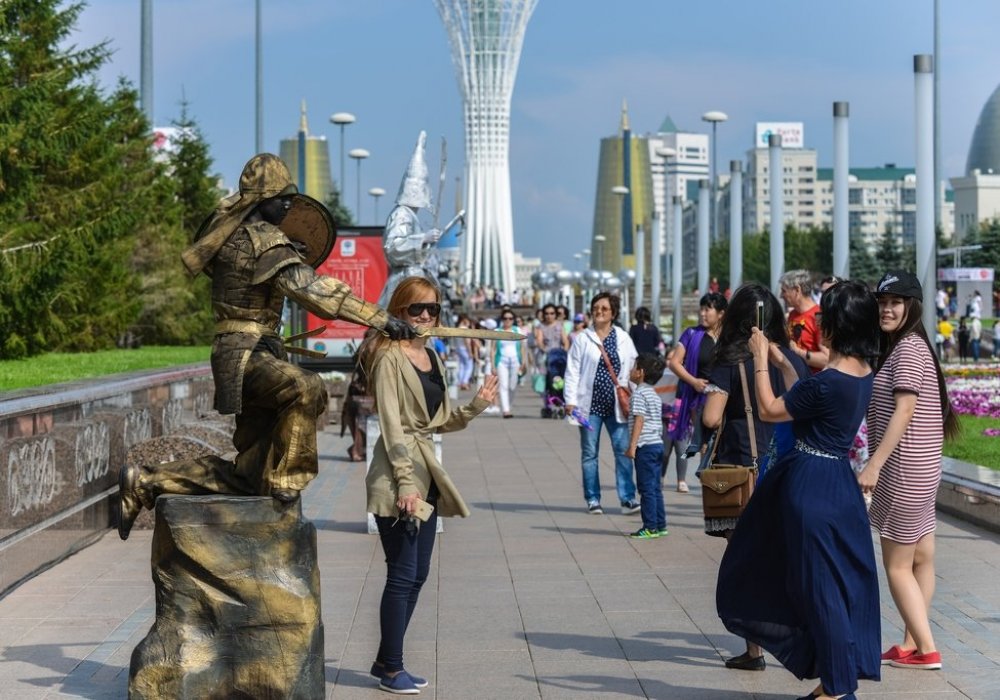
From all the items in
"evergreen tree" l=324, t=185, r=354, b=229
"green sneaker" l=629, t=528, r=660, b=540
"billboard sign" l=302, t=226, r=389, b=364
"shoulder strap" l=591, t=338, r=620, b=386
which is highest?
"evergreen tree" l=324, t=185, r=354, b=229

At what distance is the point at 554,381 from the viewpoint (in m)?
24.7

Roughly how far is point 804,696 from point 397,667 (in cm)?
171

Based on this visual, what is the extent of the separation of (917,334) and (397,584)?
2.64m

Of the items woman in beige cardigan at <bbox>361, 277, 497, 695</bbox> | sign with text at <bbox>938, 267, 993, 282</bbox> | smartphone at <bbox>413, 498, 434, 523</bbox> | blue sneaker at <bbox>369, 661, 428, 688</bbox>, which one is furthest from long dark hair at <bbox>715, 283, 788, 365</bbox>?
sign with text at <bbox>938, 267, 993, 282</bbox>

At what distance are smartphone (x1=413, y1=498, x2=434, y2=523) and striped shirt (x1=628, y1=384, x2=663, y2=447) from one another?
552 centimetres

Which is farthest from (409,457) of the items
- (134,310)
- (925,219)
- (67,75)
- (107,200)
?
(134,310)

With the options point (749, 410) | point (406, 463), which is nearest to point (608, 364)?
point (749, 410)

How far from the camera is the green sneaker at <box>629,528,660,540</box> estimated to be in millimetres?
12172

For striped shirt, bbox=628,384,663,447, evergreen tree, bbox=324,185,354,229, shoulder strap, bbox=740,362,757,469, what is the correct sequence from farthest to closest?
1. evergreen tree, bbox=324,185,354,229
2. striped shirt, bbox=628,384,663,447
3. shoulder strap, bbox=740,362,757,469

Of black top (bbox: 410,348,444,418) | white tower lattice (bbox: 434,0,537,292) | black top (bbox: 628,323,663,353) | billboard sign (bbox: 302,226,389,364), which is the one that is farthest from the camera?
white tower lattice (bbox: 434,0,537,292)

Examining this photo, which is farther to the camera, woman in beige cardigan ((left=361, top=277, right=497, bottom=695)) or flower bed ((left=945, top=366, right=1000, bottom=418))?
flower bed ((left=945, top=366, right=1000, bottom=418))

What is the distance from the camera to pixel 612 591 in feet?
32.1

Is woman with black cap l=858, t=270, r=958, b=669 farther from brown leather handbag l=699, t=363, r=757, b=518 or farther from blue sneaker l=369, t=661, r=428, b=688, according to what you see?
blue sneaker l=369, t=661, r=428, b=688

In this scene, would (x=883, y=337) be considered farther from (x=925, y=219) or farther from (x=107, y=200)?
(x=107, y=200)
